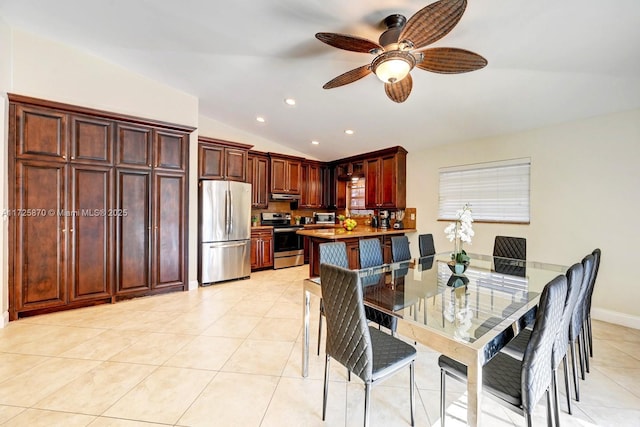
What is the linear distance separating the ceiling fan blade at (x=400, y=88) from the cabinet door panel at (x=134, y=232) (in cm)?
325

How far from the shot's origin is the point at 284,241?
5.67 meters

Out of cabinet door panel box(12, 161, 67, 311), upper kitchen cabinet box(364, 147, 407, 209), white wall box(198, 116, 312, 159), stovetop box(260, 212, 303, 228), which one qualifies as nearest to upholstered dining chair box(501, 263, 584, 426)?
upper kitchen cabinet box(364, 147, 407, 209)

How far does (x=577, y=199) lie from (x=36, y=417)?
5234 mm

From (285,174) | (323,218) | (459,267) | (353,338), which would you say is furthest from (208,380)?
(323,218)

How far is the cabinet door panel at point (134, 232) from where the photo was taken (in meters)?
3.47

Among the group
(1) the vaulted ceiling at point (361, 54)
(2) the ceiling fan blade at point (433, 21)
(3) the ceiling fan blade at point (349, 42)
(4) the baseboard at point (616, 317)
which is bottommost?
(4) the baseboard at point (616, 317)

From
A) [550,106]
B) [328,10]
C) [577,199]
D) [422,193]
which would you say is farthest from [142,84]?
[577,199]

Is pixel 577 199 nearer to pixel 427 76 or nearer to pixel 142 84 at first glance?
pixel 427 76

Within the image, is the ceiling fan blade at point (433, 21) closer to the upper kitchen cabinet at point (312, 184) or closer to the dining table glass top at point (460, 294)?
the dining table glass top at point (460, 294)

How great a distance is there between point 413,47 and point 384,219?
3.90 m

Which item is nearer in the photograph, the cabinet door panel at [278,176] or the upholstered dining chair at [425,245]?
the upholstered dining chair at [425,245]

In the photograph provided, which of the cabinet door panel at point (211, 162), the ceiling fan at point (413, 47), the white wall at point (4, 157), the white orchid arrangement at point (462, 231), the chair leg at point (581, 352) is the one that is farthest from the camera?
the cabinet door panel at point (211, 162)

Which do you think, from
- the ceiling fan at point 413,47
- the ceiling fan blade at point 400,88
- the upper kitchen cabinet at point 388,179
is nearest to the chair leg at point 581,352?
the ceiling fan at point 413,47

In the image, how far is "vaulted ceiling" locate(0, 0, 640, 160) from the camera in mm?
2023
